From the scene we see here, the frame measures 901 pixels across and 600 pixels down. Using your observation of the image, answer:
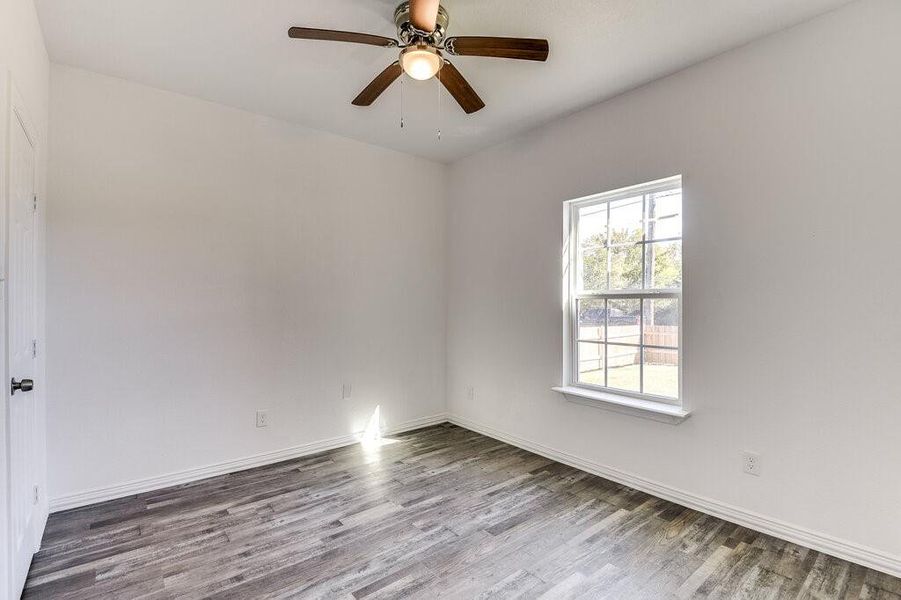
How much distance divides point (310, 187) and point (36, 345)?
2006 mm

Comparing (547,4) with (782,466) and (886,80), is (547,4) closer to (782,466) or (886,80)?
(886,80)

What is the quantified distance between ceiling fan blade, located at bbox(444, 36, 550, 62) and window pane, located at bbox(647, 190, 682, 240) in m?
1.36

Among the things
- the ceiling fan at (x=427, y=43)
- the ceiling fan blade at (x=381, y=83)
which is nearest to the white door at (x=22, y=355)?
the ceiling fan at (x=427, y=43)

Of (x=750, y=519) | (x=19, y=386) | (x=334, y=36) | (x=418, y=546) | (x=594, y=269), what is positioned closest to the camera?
(x=19, y=386)

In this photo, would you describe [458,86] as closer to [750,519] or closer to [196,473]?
[750,519]

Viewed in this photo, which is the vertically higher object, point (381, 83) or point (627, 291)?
point (381, 83)

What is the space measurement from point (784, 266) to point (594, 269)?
1.20 metres

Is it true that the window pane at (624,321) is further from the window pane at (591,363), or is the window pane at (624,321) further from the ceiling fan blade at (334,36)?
the ceiling fan blade at (334,36)

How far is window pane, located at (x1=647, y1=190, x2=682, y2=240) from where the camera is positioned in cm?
271

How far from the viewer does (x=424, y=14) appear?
170 cm

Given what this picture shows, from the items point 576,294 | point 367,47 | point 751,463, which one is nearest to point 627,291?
point 576,294

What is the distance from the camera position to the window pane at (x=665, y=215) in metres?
2.71

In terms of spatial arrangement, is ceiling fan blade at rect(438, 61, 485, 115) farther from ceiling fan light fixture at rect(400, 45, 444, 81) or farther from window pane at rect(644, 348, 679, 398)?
window pane at rect(644, 348, 679, 398)

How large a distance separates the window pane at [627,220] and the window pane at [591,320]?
0.48 meters
